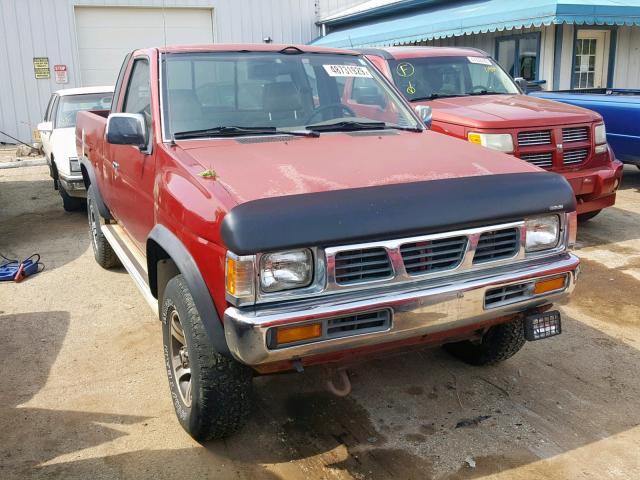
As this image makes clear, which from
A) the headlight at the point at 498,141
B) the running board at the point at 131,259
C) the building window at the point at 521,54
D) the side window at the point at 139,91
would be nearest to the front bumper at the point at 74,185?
the running board at the point at 131,259

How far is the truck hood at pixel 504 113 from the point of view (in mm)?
Result: 6361

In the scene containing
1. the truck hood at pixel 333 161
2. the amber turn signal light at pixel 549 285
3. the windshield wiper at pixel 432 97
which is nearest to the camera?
Result: the truck hood at pixel 333 161

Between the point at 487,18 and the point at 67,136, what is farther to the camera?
the point at 487,18

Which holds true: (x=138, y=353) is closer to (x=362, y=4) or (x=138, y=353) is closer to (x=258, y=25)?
(x=258, y=25)

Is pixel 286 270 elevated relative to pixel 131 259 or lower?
elevated

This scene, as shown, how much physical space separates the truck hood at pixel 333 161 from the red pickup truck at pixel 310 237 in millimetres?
13

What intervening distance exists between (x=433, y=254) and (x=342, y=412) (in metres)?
1.21

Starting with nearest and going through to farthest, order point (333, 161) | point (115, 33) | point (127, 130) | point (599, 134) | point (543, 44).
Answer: point (333, 161) < point (127, 130) < point (599, 134) < point (543, 44) < point (115, 33)

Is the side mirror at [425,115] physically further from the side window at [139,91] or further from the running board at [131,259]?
the running board at [131,259]

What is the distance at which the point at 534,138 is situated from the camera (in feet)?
21.1

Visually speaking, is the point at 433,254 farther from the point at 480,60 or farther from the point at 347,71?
the point at 480,60

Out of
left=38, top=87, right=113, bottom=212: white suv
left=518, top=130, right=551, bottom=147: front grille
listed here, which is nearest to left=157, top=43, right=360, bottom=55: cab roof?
left=518, top=130, right=551, bottom=147: front grille

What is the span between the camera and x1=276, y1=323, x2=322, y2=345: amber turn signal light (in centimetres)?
252

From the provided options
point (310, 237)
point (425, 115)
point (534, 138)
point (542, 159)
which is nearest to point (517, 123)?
point (534, 138)
